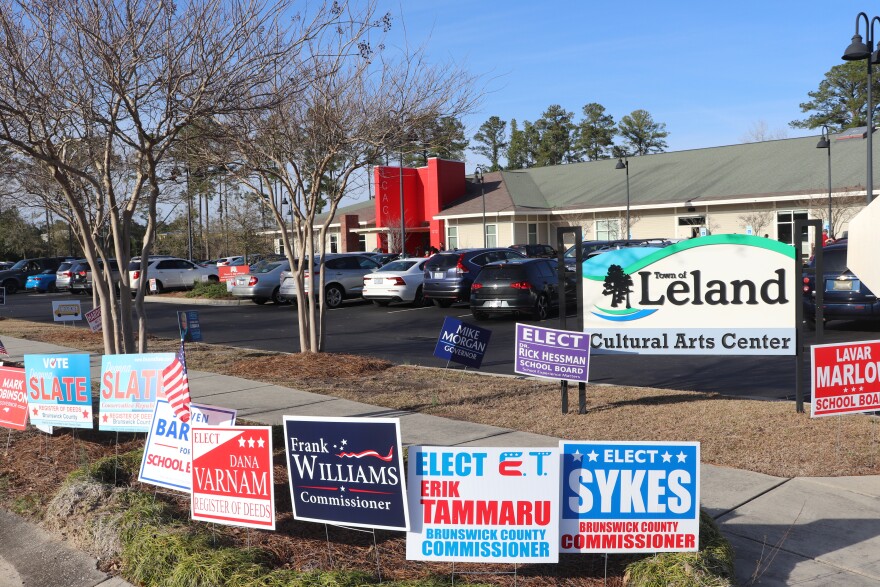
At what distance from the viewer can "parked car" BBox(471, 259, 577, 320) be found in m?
18.2

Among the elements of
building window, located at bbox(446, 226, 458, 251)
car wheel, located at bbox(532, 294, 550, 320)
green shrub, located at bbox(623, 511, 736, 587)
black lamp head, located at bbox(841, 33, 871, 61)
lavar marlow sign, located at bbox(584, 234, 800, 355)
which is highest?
black lamp head, located at bbox(841, 33, 871, 61)

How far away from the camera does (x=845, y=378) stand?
7.39m

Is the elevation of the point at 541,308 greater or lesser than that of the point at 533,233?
lesser

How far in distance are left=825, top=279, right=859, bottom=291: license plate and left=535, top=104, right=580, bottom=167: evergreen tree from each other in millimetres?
59631

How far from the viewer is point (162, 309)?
2769 cm

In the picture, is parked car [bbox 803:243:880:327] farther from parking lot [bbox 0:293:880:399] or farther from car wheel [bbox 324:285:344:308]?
car wheel [bbox 324:285:344:308]

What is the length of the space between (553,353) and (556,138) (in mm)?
68457

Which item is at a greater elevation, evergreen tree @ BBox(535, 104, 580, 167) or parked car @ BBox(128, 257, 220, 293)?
evergreen tree @ BBox(535, 104, 580, 167)

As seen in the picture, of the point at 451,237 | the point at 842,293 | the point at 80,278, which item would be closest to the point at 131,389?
the point at 842,293

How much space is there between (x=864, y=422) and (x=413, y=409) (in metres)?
4.60

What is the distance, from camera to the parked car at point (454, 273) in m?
21.9

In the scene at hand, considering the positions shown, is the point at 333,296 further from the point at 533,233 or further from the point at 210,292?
the point at 533,233

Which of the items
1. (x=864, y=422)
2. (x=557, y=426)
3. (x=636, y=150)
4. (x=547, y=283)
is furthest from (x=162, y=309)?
(x=636, y=150)

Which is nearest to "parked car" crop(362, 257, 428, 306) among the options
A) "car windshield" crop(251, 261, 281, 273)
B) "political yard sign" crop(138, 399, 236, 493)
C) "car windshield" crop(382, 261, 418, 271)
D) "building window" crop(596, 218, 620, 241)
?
"car windshield" crop(382, 261, 418, 271)
